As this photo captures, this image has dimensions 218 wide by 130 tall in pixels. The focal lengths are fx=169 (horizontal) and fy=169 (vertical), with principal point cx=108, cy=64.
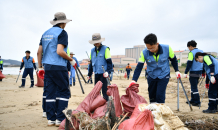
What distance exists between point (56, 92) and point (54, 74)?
368 millimetres

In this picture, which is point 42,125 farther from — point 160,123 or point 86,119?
point 160,123

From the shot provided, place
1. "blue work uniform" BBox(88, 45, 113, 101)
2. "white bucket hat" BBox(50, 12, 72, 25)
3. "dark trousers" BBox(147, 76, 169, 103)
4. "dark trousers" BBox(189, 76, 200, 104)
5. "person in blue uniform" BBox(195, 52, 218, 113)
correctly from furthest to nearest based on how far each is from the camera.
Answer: "dark trousers" BBox(189, 76, 200, 104) → "blue work uniform" BBox(88, 45, 113, 101) → "person in blue uniform" BBox(195, 52, 218, 113) → "dark trousers" BBox(147, 76, 169, 103) → "white bucket hat" BBox(50, 12, 72, 25)

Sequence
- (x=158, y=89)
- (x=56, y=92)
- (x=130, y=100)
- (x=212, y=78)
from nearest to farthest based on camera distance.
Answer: (x=130, y=100) < (x=56, y=92) < (x=158, y=89) < (x=212, y=78)

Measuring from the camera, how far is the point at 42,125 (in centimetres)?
A: 301

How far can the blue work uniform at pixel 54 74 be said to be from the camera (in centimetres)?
299

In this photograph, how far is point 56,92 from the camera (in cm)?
313

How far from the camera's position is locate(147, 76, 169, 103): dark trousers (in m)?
3.35

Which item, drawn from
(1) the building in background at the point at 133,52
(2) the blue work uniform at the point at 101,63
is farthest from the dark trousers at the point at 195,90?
(1) the building in background at the point at 133,52

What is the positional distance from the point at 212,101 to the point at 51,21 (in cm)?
422

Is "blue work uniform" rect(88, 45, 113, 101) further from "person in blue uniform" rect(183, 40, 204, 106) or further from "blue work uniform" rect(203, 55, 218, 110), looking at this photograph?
"person in blue uniform" rect(183, 40, 204, 106)

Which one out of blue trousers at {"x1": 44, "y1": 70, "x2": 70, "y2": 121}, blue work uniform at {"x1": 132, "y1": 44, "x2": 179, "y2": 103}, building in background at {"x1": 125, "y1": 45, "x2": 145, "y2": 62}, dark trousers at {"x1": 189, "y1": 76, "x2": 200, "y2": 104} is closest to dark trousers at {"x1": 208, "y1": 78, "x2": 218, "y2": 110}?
dark trousers at {"x1": 189, "y1": 76, "x2": 200, "y2": 104}

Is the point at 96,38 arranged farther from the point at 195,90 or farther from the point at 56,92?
the point at 195,90

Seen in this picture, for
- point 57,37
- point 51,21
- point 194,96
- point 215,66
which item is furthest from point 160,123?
point 194,96

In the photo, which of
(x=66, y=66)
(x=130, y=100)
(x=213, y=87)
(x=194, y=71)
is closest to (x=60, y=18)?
(x=66, y=66)
